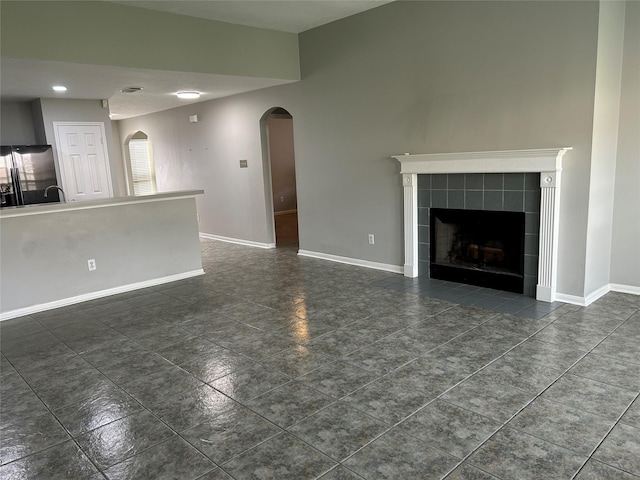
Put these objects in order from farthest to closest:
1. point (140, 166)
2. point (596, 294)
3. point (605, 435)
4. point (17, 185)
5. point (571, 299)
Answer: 1. point (140, 166)
2. point (17, 185)
3. point (596, 294)
4. point (571, 299)
5. point (605, 435)

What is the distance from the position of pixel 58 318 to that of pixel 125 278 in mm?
942

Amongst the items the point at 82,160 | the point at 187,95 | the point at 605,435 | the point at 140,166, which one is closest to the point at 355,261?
the point at 187,95

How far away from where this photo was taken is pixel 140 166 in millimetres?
10273

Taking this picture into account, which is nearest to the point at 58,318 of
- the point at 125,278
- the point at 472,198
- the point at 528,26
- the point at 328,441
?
the point at 125,278

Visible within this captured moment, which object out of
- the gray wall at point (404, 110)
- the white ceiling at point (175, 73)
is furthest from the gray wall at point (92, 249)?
the gray wall at point (404, 110)

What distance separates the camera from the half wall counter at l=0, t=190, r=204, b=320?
442cm

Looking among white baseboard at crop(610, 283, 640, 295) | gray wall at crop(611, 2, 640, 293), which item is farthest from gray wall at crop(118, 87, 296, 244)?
white baseboard at crop(610, 283, 640, 295)

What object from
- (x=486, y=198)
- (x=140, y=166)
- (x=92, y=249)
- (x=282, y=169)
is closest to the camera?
(x=486, y=198)

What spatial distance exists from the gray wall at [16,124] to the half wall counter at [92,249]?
8.17 ft

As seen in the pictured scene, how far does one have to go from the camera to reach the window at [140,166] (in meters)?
10.2

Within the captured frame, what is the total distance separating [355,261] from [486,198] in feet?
6.34

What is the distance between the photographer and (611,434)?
2213 millimetres

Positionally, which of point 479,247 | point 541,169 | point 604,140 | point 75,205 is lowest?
point 479,247

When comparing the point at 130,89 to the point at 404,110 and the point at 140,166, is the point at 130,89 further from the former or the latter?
the point at 140,166
